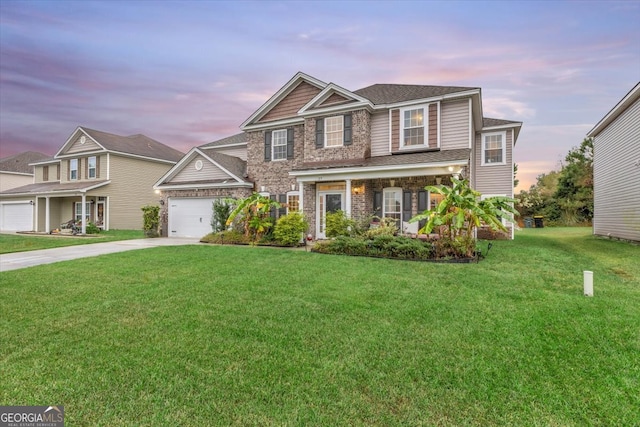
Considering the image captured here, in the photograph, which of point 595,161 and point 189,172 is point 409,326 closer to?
point 189,172

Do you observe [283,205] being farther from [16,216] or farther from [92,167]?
[16,216]

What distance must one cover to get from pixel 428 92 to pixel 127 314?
13.1 m

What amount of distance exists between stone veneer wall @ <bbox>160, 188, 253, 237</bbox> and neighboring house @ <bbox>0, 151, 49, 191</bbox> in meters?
22.6

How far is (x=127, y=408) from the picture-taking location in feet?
7.88

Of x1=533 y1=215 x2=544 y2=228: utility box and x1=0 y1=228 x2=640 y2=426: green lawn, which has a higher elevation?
Answer: x1=533 y1=215 x2=544 y2=228: utility box

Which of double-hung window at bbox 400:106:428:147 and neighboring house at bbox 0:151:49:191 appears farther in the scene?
neighboring house at bbox 0:151:49:191

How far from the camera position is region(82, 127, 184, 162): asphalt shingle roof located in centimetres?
2233

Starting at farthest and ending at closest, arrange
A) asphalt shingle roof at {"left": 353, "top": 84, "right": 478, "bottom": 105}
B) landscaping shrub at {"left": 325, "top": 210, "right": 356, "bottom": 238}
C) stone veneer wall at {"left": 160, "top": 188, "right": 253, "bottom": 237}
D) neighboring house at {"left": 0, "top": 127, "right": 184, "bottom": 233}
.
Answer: neighboring house at {"left": 0, "top": 127, "right": 184, "bottom": 233} < stone veneer wall at {"left": 160, "top": 188, "right": 253, "bottom": 237} < asphalt shingle roof at {"left": 353, "top": 84, "right": 478, "bottom": 105} < landscaping shrub at {"left": 325, "top": 210, "right": 356, "bottom": 238}

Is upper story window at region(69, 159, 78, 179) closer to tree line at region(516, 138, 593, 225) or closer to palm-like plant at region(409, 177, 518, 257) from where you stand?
palm-like plant at region(409, 177, 518, 257)

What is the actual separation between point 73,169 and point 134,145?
4812 mm

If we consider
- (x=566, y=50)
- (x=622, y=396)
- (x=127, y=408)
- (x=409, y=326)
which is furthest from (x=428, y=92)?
(x=127, y=408)

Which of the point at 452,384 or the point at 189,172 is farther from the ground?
the point at 189,172

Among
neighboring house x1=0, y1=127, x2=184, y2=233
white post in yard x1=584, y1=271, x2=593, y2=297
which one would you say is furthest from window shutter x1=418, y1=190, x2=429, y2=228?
neighboring house x1=0, y1=127, x2=184, y2=233

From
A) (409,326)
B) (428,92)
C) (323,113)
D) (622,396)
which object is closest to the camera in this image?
(622,396)
